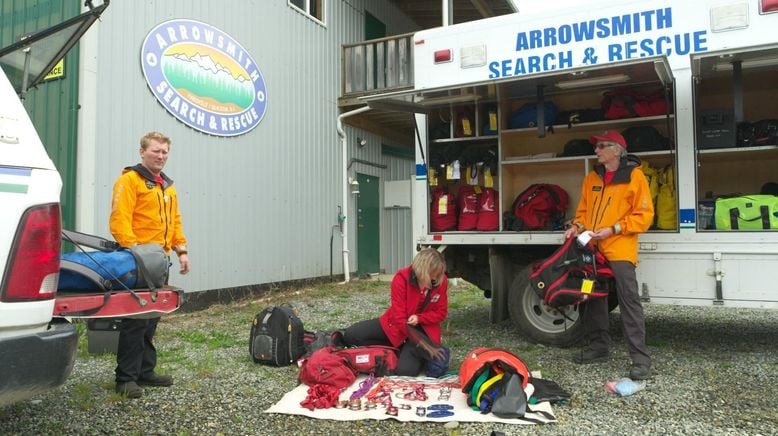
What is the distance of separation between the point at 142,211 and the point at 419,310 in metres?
2.14

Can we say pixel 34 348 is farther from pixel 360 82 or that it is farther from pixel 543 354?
pixel 360 82

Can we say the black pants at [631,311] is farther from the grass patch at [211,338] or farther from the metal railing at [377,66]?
the metal railing at [377,66]

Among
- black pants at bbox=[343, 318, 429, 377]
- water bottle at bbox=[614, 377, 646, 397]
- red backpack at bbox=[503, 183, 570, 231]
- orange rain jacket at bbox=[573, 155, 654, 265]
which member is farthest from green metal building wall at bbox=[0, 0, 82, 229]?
water bottle at bbox=[614, 377, 646, 397]

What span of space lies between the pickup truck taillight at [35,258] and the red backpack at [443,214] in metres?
4.25

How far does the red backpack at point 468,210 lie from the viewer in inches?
241

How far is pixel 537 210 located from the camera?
608cm

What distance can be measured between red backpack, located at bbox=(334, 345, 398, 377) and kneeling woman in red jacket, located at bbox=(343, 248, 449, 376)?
75 mm

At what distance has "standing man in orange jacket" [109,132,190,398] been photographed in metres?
3.77

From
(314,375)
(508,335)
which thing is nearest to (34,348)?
(314,375)

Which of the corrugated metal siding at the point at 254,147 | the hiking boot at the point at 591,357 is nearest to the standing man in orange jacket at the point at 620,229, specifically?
the hiking boot at the point at 591,357

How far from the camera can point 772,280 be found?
4.55 meters

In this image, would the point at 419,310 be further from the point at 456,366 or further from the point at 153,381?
the point at 153,381

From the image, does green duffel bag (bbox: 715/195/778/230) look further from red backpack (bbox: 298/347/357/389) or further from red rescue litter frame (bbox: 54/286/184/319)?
red rescue litter frame (bbox: 54/286/184/319)

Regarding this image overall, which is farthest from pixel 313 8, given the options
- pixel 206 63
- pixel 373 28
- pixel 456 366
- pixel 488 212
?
pixel 456 366
